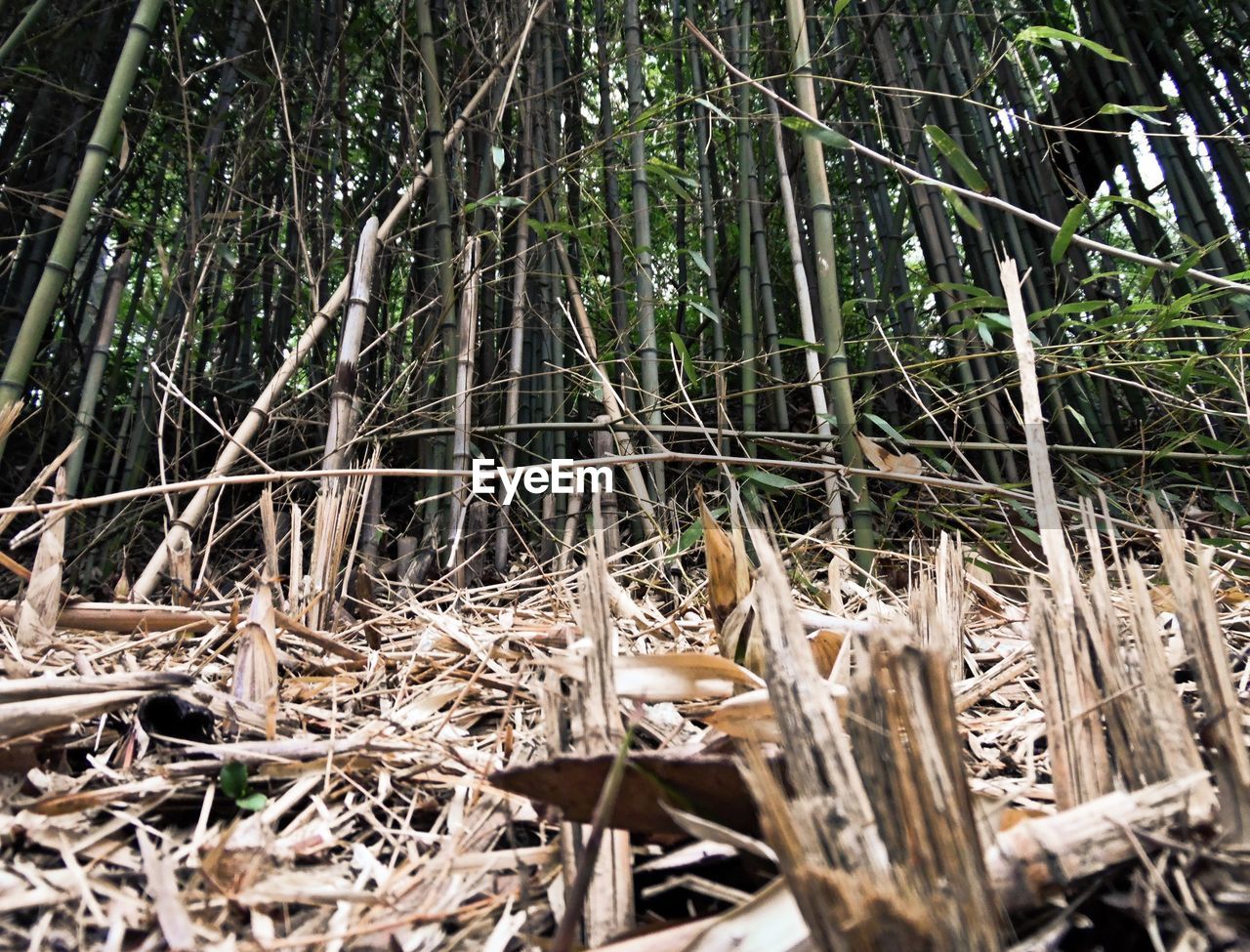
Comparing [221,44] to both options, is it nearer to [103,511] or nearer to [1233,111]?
[103,511]

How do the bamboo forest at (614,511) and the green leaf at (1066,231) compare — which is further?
the green leaf at (1066,231)

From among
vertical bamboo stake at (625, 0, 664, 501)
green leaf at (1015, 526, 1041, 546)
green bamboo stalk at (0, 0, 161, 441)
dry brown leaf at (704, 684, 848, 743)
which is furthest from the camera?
vertical bamboo stake at (625, 0, 664, 501)

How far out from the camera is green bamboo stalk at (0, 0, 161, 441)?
1269 millimetres

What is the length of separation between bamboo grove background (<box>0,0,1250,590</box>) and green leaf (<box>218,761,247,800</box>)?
2.41 ft

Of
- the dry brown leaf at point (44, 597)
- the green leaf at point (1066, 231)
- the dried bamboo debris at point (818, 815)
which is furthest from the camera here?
the green leaf at point (1066, 231)

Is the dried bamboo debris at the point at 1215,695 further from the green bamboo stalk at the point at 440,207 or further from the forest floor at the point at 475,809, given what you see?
the green bamboo stalk at the point at 440,207

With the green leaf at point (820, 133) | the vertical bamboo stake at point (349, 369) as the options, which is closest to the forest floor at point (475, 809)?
the vertical bamboo stake at point (349, 369)

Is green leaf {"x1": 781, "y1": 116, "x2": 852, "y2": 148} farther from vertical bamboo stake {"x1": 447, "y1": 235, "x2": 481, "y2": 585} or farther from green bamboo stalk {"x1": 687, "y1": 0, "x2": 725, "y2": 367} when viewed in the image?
vertical bamboo stake {"x1": 447, "y1": 235, "x2": 481, "y2": 585}

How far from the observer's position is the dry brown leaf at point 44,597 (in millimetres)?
1017

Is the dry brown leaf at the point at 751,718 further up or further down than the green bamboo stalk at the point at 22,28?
further down

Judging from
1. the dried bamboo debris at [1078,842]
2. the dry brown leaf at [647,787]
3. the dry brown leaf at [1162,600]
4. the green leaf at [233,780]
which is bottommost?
the dried bamboo debris at [1078,842]

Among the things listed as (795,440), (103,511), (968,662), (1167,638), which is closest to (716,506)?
(795,440)

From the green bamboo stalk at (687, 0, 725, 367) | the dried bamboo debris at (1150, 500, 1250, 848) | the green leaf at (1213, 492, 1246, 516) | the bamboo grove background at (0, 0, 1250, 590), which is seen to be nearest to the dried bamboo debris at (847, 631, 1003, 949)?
the dried bamboo debris at (1150, 500, 1250, 848)

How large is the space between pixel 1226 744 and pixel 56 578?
1.24 metres
